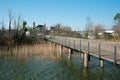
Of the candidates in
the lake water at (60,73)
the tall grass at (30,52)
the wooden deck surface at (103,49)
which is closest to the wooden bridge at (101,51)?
the wooden deck surface at (103,49)

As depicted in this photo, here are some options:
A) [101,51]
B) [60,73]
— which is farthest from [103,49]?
[60,73]

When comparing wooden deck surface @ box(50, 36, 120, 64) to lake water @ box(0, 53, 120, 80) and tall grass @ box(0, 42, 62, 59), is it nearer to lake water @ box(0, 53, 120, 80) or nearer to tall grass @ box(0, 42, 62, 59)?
lake water @ box(0, 53, 120, 80)

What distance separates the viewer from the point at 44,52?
108 ft

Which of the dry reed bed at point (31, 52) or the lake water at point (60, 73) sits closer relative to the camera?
the lake water at point (60, 73)

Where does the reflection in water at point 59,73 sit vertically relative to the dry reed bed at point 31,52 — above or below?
below

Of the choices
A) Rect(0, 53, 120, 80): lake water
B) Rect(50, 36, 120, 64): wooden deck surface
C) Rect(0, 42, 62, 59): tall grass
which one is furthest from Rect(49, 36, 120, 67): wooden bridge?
Rect(0, 42, 62, 59): tall grass

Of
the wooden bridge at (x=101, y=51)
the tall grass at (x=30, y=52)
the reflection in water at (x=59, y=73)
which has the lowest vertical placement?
the reflection in water at (x=59, y=73)

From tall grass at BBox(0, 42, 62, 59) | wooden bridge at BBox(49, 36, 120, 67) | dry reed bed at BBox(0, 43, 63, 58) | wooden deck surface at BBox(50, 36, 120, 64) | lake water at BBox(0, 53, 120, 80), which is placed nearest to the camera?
wooden deck surface at BBox(50, 36, 120, 64)

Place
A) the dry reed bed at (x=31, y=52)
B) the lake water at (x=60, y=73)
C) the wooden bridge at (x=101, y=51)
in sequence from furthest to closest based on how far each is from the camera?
1. the dry reed bed at (x=31, y=52)
2. the lake water at (x=60, y=73)
3. the wooden bridge at (x=101, y=51)

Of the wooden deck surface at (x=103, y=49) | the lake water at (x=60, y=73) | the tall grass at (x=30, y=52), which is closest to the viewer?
the wooden deck surface at (x=103, y=49)

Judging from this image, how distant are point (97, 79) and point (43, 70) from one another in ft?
18.2

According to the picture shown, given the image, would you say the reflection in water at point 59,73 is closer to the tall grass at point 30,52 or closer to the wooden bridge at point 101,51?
the wooden bridge at point 101,51

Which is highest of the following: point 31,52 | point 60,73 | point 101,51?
point 101,51

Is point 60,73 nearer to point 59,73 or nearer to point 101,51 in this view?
point 59,73
